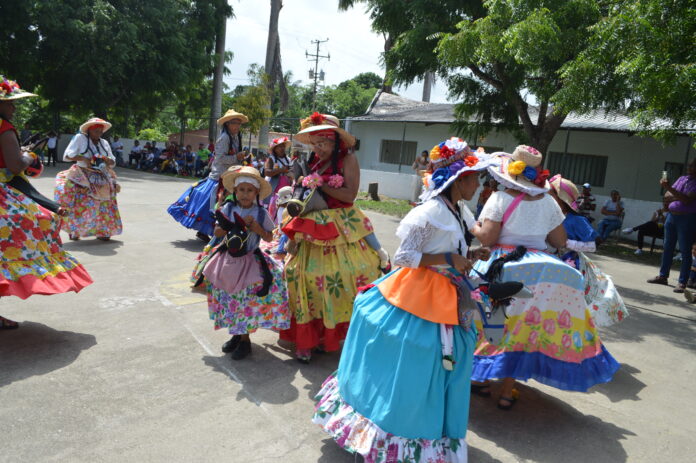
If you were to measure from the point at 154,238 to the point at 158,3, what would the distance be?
20.2 meters

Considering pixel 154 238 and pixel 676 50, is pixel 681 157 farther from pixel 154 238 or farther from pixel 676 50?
pixel 154 238

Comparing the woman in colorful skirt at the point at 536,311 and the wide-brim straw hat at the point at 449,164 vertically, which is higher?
the wide-brim straw hat at the point at 449,164

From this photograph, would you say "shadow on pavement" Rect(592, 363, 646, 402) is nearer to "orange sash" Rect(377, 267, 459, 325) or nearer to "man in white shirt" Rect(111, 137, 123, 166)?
"orange sash" Rect(377, 267, 459, 325)

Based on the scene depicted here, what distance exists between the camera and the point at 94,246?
7.77 meters

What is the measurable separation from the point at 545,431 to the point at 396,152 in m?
21.2

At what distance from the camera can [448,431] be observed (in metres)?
2.75

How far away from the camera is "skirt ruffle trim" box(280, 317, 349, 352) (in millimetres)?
4250

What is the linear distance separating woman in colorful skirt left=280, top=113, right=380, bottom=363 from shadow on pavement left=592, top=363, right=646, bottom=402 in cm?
213

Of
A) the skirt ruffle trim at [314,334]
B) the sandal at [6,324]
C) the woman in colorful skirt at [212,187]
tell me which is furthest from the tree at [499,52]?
the sandal at [6,324]

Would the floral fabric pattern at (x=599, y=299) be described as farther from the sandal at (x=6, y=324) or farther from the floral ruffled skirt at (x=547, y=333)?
the sandal at (x=6, y=324)

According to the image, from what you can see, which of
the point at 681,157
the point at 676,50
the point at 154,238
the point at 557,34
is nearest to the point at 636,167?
the point at 681,157

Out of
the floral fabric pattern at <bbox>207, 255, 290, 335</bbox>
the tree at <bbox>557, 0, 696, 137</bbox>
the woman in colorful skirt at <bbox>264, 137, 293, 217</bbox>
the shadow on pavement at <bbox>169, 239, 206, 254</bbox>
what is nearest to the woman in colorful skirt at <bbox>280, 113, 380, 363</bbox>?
the floral fabric pattern at <bbox>207, 255, 290, 335</bbox>

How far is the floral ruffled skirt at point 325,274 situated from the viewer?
4.22 m

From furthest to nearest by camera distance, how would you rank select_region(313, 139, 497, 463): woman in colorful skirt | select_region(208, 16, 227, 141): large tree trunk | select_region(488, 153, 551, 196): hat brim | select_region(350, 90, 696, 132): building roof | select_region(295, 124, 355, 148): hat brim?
select_region(208, 16, 227, 141): large tree trunk, select_region(350, 90, 696, 132): building roof, select_region(295, 124, 355, 148): hat brim, select_region(488, 153, 551, 196): hat brim, select_region(313, 139, 497, 463): woman in colorful skirt
